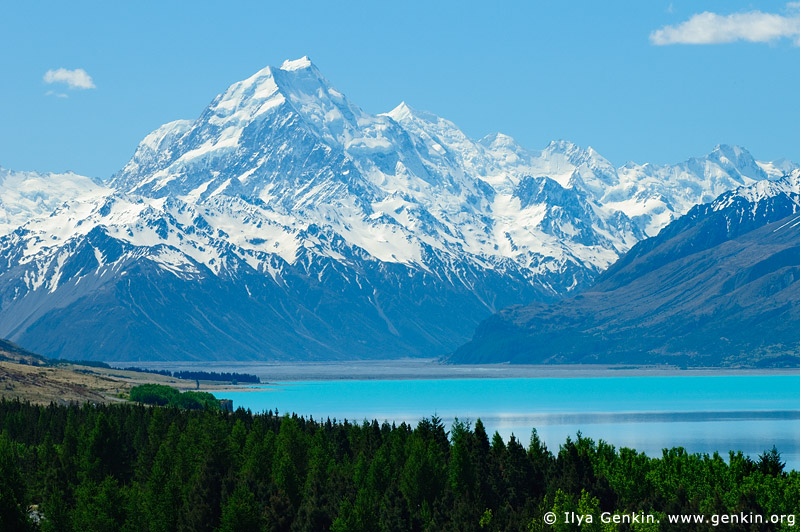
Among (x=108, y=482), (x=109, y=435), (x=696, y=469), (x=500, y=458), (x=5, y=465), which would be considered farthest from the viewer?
(x=109, y=435)

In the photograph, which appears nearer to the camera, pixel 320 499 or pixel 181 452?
pixel 320 499

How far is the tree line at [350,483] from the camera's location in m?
117

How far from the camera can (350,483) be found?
136000 millimetres

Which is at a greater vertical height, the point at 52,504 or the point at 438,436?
Result: the point at 438,436

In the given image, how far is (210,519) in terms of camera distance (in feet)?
408

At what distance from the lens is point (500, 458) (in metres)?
148

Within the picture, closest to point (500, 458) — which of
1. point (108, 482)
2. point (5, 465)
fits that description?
point (108, 482)

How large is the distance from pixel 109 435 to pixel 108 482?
36261 mm

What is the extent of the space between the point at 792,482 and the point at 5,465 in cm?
6872

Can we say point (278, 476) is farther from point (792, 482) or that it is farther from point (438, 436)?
point (792, 482)

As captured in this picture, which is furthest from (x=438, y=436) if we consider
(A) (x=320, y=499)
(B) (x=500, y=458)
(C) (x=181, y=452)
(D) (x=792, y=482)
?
(D) (x=792, y=482)

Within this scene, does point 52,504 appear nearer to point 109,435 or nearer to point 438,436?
point 109,435

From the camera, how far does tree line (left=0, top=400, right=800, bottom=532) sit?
117 meters

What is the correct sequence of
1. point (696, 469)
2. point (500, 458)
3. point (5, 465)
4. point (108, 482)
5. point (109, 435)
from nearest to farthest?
1. point (5, 465)
2. point (108, 482)
3. point (696, 469)
4. point (500, 458)
5. point (109, 435)
